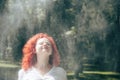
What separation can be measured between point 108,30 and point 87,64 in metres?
0.61

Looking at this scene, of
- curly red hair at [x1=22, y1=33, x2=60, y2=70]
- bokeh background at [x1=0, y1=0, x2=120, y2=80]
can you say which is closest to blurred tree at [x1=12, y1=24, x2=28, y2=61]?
bokeh background at [x1=0, y1=0, x2=120, y2=80]

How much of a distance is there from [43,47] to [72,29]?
12.3 feet

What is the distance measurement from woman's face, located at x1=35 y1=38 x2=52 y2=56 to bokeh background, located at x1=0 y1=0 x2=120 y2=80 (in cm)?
360

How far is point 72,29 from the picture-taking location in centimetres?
503

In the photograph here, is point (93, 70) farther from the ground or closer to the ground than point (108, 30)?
closer to the ground

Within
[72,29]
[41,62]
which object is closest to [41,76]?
[41,62]

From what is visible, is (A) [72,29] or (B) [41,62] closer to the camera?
(B) [41,62]

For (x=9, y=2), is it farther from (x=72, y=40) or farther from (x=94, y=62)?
(x=94, y=62)

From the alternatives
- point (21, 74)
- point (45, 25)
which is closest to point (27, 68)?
point (21, 74)

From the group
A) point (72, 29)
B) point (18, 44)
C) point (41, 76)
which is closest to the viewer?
point (41, 76)

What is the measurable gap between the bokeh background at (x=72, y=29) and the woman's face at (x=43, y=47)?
11.8ft

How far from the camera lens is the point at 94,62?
507cm

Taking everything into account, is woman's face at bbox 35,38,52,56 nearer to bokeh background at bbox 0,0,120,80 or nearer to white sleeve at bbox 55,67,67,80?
white sleeve at bbox 55,67,67,80

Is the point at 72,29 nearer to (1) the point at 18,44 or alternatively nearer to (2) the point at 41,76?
(1) the point at 18,44
